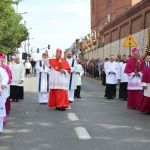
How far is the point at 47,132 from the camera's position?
1154 cm

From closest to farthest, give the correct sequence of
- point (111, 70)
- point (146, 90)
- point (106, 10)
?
1. point (146, 90)
2. point (111, 70)
3. point (106, 10)

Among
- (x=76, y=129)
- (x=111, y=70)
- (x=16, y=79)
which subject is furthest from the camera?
(x=111, y=70)

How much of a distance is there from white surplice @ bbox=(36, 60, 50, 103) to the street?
2137 millimetres

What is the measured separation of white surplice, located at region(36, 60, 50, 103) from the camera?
64.0 feet

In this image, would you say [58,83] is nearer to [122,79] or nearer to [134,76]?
[134,76]

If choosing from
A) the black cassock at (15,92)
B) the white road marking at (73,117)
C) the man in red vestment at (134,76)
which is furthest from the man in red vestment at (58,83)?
the black cassock at (15,92)

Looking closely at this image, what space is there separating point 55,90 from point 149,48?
7766 millimetres

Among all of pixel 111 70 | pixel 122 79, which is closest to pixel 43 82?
pixel 111 70

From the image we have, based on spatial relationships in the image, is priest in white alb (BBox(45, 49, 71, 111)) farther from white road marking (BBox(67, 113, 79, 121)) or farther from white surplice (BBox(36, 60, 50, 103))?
white surplice (BBox(36, 60, 50, 103))

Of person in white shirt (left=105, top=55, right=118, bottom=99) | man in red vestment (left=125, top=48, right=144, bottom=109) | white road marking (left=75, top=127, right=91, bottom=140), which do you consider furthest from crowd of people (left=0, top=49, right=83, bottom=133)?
man in red vestment (left=125, top=48, right=144, bottom=109)

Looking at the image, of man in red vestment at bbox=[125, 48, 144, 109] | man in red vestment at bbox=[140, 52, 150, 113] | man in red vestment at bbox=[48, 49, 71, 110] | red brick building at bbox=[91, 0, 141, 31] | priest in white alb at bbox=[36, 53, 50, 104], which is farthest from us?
red brick building at bbox=[91, 0, 141, 31]

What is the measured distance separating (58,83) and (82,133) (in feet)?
18.5

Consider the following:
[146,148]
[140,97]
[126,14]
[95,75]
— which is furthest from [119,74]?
[95,75]

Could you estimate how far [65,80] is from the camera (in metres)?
17.0
